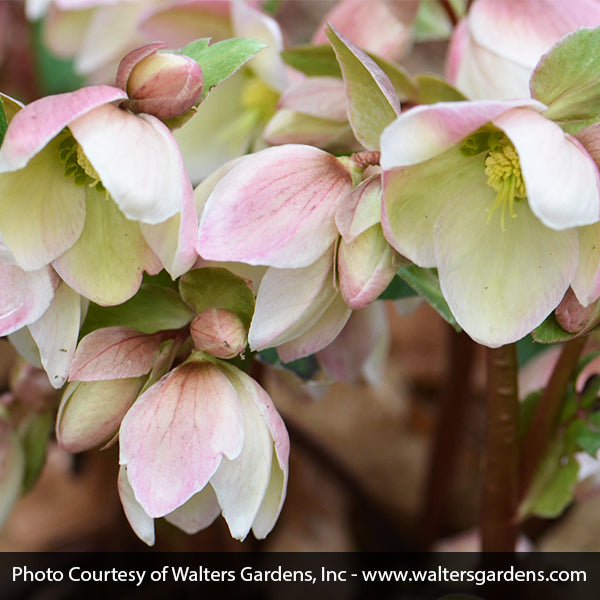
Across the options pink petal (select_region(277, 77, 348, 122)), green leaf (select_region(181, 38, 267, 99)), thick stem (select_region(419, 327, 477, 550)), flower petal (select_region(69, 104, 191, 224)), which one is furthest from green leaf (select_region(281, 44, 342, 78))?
thick stem (select_region(419, 327, 477, 550))

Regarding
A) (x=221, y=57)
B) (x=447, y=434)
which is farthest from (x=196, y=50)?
(x=447, y=434)

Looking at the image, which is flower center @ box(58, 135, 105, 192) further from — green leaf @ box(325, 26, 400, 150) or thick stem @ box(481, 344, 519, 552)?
thick stem @ box(481, 344, 519, 552)

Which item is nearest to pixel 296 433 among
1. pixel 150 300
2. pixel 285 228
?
pixel 150 300

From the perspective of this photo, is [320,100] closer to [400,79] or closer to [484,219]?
[400,79]

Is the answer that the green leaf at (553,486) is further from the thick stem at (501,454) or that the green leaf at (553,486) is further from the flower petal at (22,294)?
the flower petal at (22,294)

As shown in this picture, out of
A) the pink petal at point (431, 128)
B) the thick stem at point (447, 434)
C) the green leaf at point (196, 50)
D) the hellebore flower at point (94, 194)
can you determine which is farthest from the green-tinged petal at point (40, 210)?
the thick stem at point (447, 434)

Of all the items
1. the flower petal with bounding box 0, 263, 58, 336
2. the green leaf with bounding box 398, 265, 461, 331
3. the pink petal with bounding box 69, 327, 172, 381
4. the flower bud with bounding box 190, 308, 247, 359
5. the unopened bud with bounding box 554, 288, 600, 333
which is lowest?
the pink petal with bounding box 69, 327, 172, 381

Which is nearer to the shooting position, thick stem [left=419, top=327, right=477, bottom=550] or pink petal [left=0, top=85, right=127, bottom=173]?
pink petal [left=0, top=85, right=127, bottom=173]
